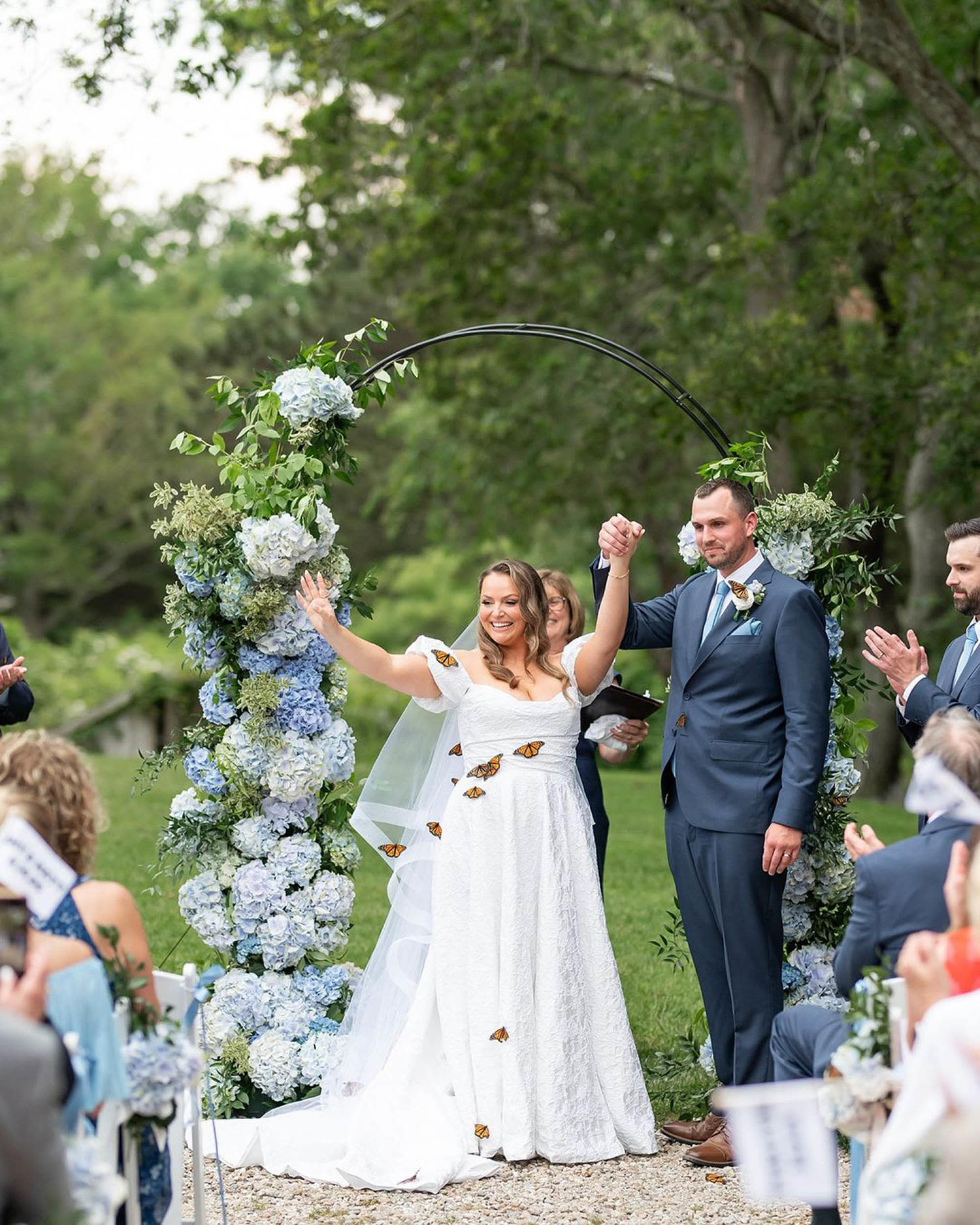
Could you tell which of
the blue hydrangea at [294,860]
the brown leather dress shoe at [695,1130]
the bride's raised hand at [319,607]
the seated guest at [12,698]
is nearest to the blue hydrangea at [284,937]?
the blue hydrangea at [294,860]

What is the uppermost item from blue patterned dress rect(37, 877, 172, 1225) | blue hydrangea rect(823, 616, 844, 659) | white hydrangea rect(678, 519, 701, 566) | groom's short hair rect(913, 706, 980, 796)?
white hydrangea rect(678, 519, 701, 566)

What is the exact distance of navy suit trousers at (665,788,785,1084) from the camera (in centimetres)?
470

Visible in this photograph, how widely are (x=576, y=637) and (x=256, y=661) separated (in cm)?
124

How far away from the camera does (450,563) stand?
26328 millimetres

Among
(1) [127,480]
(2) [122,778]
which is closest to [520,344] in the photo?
(2) [122,778]

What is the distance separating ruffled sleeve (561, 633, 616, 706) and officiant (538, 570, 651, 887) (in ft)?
0.96

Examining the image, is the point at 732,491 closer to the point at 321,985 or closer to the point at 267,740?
the point at 267,740

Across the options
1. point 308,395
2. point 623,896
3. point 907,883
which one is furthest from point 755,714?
point 623,896

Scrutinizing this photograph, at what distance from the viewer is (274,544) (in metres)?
5.00

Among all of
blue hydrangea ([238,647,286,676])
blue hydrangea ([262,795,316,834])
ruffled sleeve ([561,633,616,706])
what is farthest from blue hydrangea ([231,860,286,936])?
ruffled sleeve ([561,633,616,706])

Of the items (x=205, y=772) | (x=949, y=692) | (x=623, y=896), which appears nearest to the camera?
(x=949, y=692)

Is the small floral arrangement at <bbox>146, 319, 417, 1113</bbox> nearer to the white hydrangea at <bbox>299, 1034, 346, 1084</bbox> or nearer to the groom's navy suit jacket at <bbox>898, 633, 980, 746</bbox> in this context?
the white hydrangea at <bbox>299, 1034, 346, 1084</bbox>

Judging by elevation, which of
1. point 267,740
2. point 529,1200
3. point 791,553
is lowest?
point 529,1200

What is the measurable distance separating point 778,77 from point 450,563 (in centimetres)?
1402
